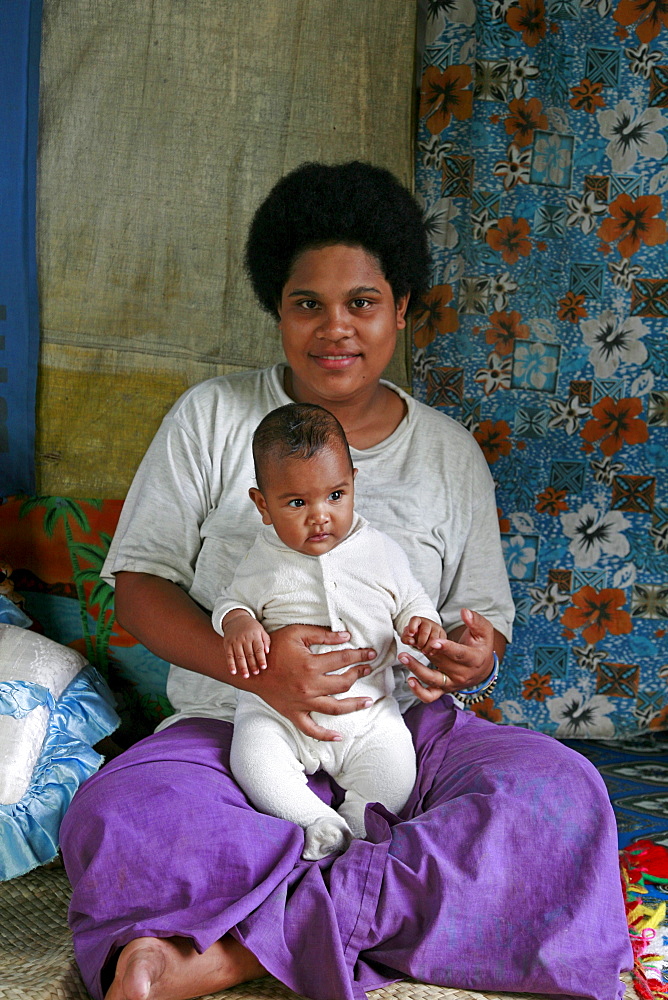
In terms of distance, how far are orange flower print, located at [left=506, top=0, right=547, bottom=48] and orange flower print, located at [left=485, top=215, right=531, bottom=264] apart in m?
0.42

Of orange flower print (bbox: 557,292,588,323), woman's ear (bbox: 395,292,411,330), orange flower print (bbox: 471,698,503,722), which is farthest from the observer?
orange flower print (bbox: 471,698,503,722)

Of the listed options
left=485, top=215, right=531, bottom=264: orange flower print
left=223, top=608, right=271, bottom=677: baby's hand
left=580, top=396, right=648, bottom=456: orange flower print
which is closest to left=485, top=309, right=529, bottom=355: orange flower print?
left=485, top=215, right=531, bottom=264: orange flower print

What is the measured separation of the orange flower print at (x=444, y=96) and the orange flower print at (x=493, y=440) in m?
0.73

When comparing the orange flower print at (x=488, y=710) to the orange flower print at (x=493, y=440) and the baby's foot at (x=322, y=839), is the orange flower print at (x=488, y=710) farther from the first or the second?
the baby's foot at (x=322, y=839)

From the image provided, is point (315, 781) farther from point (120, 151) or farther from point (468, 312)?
point (120, 151)

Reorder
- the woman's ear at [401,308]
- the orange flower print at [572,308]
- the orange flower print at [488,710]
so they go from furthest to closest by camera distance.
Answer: the orange flower print at [488,710] < the orange flower print at [572,308] < the woman's ear at [401,308]

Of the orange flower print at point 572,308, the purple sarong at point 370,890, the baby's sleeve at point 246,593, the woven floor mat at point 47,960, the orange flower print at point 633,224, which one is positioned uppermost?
the orange flower print at point 633,224

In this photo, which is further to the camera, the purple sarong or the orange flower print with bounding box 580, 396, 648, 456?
the orange flower print with bounding box 580, 396, 648, 456

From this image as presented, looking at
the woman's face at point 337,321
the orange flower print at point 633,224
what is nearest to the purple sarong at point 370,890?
the woman's face at point 337,321

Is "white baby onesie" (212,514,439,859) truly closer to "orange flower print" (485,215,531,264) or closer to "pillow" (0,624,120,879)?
"pillow" (0,624,120,879)

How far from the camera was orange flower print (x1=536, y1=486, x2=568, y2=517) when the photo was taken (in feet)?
7.62

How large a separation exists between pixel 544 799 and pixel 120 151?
1.79 m

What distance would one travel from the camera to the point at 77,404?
7.66ft

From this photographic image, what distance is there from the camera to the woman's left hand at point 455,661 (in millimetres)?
1456
